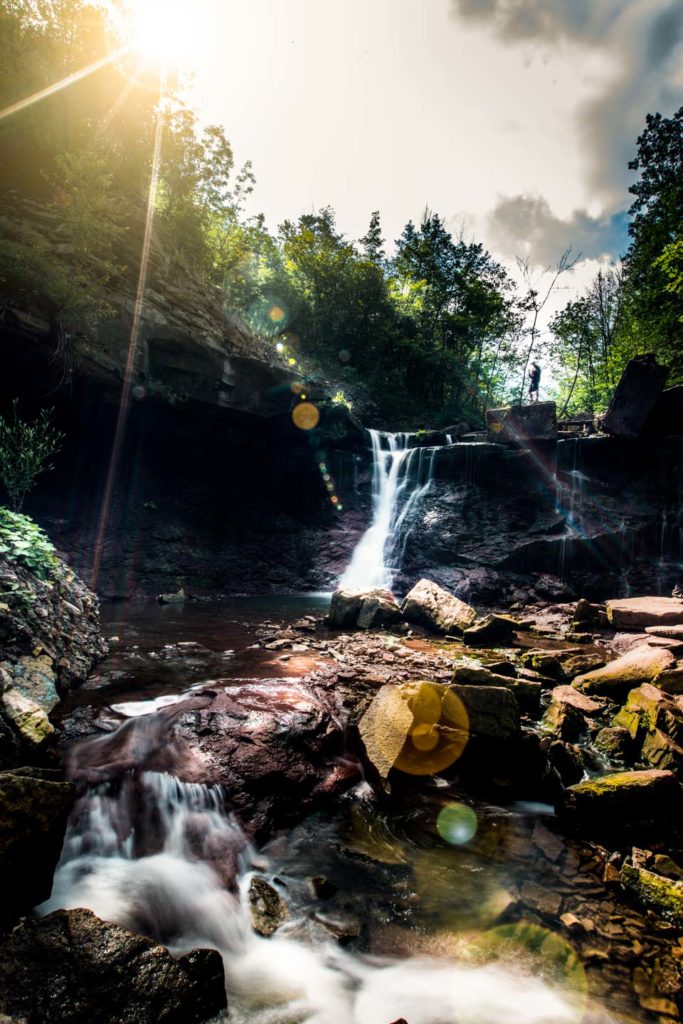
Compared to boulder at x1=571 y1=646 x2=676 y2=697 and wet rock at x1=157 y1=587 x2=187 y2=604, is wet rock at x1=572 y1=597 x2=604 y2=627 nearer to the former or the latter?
boulder at x1=571 y1=646 x2=676 y2=697

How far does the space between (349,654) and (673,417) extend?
49.4ft

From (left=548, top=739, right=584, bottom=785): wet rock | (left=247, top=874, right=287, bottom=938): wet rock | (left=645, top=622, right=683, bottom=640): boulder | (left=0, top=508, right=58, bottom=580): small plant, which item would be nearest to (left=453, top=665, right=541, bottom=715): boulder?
(left=548, top=739, right=584, bottom=785): wet rock

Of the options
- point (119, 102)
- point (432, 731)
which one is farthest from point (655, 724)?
point (119, 102)

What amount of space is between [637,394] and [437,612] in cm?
1129

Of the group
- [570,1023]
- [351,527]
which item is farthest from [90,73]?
[570,1023]

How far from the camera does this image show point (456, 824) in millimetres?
3688

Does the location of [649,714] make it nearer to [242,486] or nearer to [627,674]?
[627,674]

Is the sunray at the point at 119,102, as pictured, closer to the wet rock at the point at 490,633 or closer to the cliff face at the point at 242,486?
the cliff face at the point at 242,486

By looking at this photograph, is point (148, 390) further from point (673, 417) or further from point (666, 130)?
point (666, 130)

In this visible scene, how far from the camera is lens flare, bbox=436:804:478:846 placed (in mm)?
3521

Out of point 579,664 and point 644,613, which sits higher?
point 644,613

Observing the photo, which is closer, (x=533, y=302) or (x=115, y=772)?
(x=115, y=772)

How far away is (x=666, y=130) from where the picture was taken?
60.6 feet

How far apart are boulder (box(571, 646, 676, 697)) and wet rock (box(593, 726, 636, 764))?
118 cm
